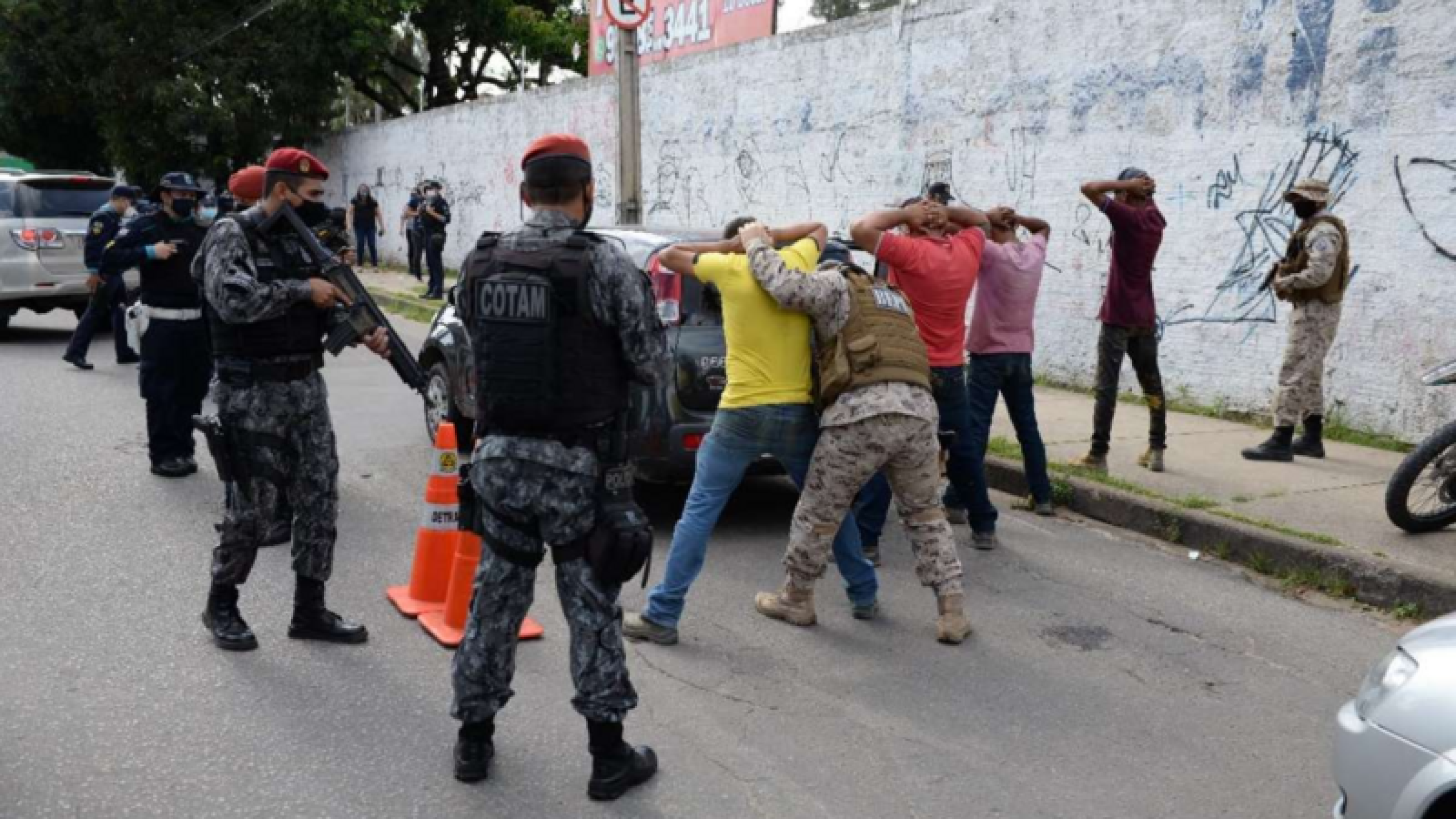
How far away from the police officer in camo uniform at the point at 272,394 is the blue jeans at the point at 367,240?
60.5 ft

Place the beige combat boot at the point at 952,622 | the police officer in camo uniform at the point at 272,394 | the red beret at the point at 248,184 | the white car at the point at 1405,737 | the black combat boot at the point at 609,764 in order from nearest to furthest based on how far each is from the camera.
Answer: the white car at the point at 1405,737 < the black combat boot at the point at 609,764 < the police officer in camo uniform at the point at 272,394 < the beige combat boot at the point at 952,622 < the red beret at the point at 248,184

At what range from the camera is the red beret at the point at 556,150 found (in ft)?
11.5

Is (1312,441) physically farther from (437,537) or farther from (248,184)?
(248,184)

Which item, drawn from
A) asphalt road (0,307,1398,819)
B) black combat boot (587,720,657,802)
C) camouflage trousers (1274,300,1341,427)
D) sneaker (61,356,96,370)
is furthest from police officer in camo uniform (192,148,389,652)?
sneaker (61,356,96,370)

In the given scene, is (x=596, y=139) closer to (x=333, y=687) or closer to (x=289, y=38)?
(x=289, y=38)

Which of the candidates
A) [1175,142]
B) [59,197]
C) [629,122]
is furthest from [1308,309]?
[59,197]

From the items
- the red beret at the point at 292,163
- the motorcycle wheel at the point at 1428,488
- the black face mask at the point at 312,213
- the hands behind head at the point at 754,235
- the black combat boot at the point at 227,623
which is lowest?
the black combat boot at the point at 227,623

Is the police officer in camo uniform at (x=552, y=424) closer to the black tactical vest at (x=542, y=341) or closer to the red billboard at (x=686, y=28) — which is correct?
the black tactical vest at (x=542, y=341)

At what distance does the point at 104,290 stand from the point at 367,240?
11.6m

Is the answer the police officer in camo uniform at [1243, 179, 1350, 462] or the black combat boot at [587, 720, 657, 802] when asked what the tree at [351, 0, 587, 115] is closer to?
the police officer in camo uniform at [1243, 179, 1350, 462]

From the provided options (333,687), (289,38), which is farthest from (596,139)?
(333,687)

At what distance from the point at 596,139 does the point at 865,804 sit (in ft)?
49.3

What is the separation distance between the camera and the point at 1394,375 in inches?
322

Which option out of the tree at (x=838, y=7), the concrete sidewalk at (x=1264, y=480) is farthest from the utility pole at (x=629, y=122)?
the tree at (x=838, y=7)
